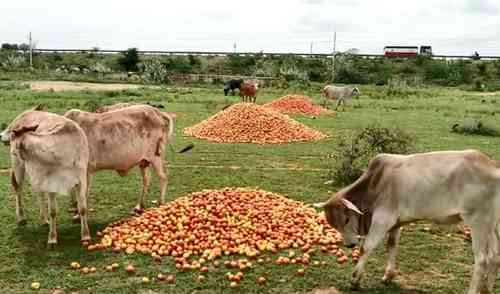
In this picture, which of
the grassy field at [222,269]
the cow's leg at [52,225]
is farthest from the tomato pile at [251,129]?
the cow's leg at [52,225]

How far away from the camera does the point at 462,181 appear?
253 inches

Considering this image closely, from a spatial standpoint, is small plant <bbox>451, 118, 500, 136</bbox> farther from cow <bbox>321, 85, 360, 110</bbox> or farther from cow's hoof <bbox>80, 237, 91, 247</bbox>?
cow's hoof <bbox>80, 237, 91, 247</bbox>

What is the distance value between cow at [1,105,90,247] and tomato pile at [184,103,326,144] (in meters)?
10.9

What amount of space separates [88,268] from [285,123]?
45.8ft

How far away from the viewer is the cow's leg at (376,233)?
677cm

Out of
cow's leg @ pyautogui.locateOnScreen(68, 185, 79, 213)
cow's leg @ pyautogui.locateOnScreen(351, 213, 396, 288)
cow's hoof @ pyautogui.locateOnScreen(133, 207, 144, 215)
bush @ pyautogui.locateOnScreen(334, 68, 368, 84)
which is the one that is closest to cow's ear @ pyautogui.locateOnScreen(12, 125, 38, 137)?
cow's leg @ pyautogui.locateOnScreen(68, 185, 79, 213)

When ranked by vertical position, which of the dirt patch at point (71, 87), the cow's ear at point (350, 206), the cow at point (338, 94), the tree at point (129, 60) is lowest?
the cow's ear at point (350, 206)

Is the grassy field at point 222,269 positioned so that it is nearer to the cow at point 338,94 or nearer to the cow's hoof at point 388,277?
the cow's hoof at point 388,277

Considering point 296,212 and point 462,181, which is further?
point 296,212

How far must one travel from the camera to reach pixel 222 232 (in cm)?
831

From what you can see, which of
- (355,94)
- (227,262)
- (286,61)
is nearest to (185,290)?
(227,262)

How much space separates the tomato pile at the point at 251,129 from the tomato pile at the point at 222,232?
33.1 ft

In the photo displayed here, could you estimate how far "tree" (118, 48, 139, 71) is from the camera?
74375 millimetres

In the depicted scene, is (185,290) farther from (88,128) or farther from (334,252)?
(88,128)
